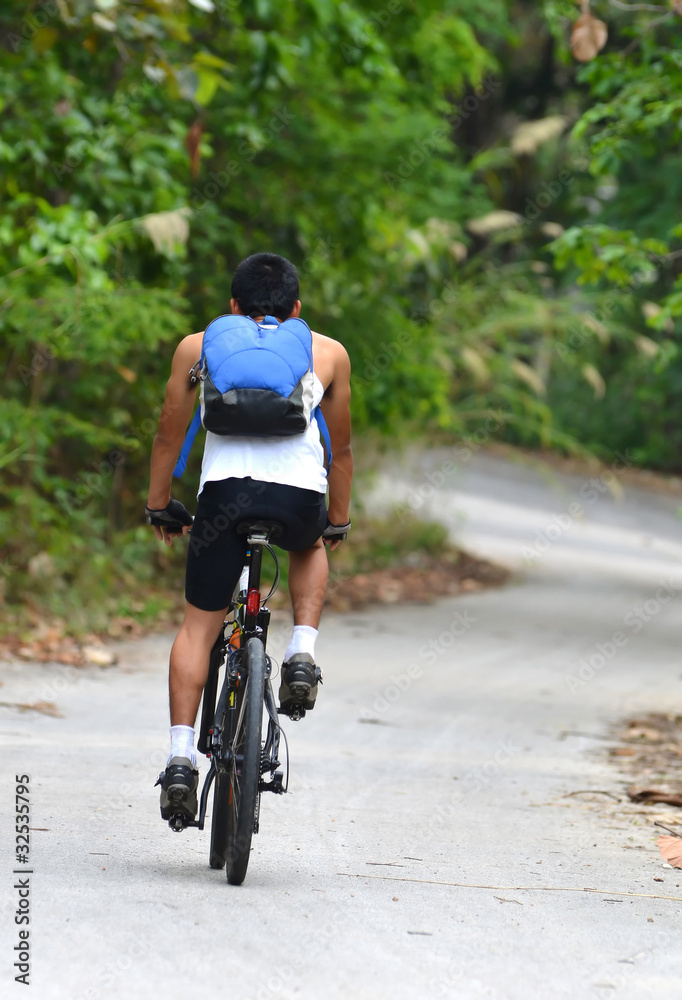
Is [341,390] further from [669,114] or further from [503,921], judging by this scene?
[669,114]

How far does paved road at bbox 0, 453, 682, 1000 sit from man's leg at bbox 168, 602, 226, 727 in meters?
0.51

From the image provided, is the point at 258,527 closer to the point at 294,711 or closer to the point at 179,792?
the point at 294,711

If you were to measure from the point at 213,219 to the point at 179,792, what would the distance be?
315 inches

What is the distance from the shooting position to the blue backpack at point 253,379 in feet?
13.7

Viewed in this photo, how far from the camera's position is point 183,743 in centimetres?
429

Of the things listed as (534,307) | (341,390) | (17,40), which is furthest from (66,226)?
(534,307)

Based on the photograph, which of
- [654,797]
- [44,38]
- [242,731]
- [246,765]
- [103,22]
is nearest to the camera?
[246,765]

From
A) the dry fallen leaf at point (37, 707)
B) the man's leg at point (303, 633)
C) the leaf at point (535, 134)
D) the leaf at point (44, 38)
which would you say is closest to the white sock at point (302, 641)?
the man's leg at point (303, 633)

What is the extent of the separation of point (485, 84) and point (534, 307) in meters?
13.4

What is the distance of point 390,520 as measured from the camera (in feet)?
53.4

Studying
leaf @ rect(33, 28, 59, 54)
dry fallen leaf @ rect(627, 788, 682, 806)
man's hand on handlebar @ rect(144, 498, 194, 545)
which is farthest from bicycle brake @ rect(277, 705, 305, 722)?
leaf @ rect(33, 28, 59, 54)

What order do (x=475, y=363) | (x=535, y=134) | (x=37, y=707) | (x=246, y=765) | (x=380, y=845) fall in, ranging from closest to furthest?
1. (x=246, y=765)
2. (x=380, y=845)
3. (x=37, y=707)
4. (x=475, y=363)
5. (x=535, y=134)

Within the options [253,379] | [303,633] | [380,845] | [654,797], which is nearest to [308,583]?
[303,633]

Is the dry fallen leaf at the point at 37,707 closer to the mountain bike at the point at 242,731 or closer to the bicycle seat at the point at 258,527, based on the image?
the mountain bike at the point at 242,731
